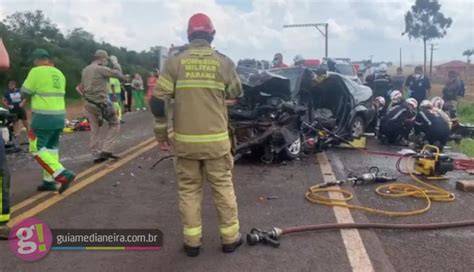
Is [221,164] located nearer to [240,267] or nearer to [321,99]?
[240,267]

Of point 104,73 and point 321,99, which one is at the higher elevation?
point 104,73

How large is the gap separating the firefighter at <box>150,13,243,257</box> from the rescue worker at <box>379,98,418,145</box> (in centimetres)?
729

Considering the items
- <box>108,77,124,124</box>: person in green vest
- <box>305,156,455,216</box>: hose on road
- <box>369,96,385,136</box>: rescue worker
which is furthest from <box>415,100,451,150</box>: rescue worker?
<box>108,77,124,124</box>: person in green vest

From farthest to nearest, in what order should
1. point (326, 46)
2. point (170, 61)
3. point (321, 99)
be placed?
point (326, 46)
point (321, 99)
point (170, 61)

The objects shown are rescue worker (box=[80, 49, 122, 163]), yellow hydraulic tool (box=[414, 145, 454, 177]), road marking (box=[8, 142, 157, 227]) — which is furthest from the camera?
rescue worker (box=[80, 49, 122, 163])

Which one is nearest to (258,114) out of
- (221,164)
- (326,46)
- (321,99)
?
(321,99)

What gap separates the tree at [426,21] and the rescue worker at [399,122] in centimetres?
4226

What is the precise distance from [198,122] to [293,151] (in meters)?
4.80

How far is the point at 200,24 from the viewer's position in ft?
14.2

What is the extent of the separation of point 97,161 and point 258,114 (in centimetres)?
279

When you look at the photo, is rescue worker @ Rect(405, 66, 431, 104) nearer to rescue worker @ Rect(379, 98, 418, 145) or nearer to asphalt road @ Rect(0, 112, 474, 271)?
rescue worker @ Rect(379, 98, 418, 145)

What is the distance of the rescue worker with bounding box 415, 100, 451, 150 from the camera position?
9.84 m

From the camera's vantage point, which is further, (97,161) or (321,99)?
(321,99)

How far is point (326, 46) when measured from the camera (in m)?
47.9
